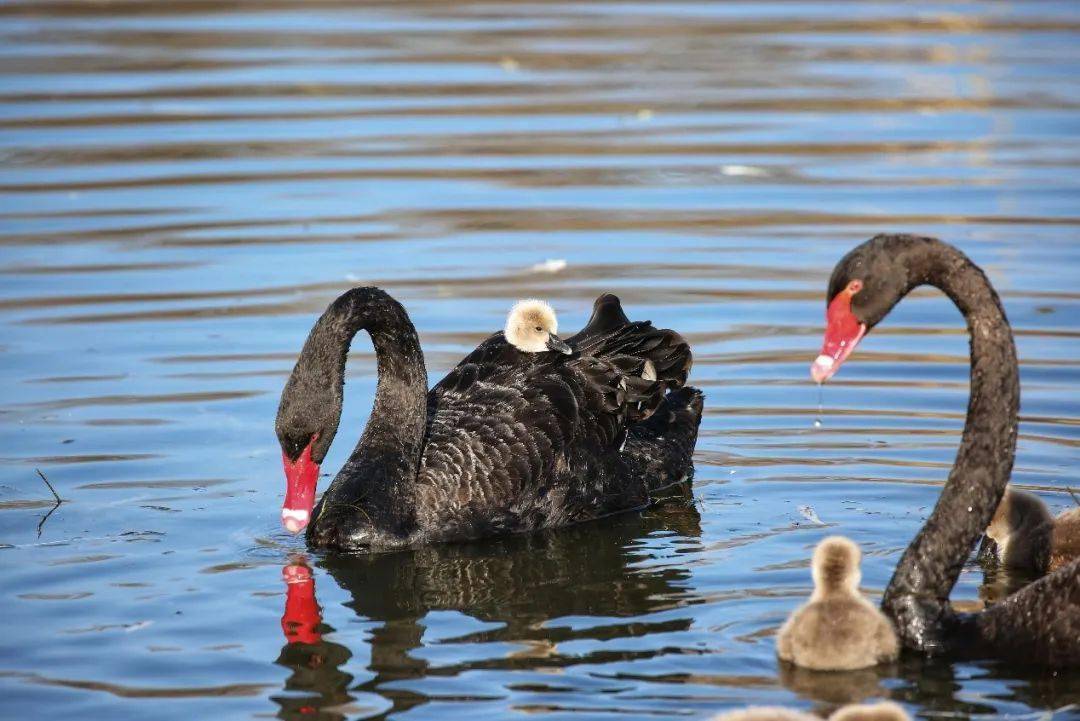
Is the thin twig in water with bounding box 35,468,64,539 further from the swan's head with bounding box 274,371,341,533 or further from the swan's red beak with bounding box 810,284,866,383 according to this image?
the swan's red beak with bounding box 810,284,866,383

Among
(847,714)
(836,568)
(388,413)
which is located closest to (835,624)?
(836,568)

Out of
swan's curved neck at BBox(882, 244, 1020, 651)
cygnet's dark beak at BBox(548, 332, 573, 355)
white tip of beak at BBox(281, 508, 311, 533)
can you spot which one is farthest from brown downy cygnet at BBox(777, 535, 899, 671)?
cygnet's dark beak at BBox(548, 332, 573, 355)

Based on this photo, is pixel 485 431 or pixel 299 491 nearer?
pixel 299 491

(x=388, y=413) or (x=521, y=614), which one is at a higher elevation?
(x=388, y=413)

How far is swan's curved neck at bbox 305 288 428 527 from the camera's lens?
768cm

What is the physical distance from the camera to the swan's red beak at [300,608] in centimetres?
654

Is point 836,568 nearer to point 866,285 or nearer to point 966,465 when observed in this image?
point 966,465

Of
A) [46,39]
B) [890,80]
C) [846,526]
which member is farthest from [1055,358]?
[46,39]

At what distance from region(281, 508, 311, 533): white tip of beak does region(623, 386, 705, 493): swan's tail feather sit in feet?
5.84

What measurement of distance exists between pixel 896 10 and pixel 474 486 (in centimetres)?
1436

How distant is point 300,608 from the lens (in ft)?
22.4

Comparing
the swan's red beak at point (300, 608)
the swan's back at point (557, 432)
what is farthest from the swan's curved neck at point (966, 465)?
the swan's back at point (557, 432)

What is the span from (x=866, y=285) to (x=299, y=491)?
243cm

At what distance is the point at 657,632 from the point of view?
6.44 m
